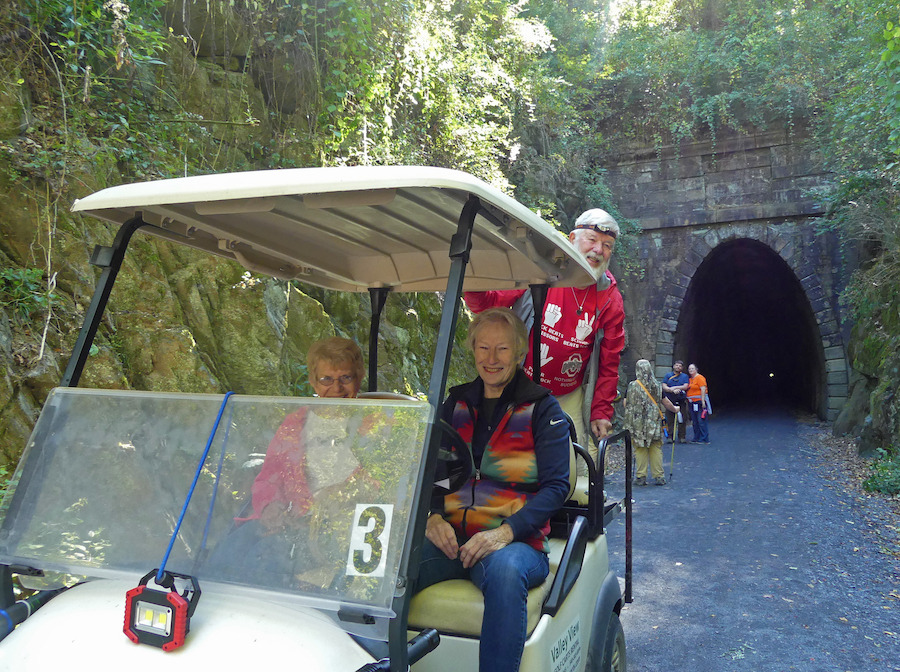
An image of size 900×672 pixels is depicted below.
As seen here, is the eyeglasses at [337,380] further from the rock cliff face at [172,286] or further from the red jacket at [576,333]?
the rock cliff face at [172,286]

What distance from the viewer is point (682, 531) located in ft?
23.2

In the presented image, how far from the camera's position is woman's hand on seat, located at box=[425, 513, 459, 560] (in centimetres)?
249

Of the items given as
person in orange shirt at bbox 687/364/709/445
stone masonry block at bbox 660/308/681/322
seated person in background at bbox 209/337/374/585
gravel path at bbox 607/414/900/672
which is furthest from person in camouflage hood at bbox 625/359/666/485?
stone masonry block at bbox 660/308/681/322

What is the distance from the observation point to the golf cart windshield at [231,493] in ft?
5.73

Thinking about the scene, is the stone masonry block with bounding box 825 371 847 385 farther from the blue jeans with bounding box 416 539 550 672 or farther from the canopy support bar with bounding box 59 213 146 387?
the canopy support bar with bounding box 59 213 146 387

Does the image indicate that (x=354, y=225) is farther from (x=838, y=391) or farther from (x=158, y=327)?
(x=838, y=391)

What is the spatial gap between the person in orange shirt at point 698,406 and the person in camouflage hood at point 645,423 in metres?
4.24

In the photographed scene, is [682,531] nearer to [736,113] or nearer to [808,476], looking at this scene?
[808,476]

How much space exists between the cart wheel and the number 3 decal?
159 cm

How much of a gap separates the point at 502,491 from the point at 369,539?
1081 millimetres

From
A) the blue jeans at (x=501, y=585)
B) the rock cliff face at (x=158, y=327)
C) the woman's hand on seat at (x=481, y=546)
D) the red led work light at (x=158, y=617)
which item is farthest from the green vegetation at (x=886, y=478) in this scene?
the red led work light at (x=158, y=617)

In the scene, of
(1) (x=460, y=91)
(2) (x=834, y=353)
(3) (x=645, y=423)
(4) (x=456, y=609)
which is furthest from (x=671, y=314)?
(4) (x=456, y=609)

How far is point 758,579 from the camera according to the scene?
546 cm

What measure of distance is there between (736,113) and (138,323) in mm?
16502
